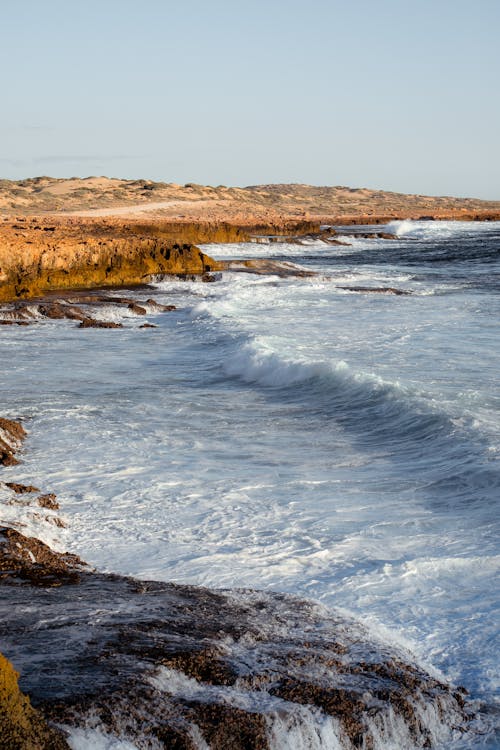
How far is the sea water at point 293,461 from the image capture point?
229 inches

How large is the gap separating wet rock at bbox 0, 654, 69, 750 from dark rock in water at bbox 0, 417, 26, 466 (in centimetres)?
521

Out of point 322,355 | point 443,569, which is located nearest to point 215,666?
point 443,569

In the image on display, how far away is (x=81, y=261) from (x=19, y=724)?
2487 centimetres

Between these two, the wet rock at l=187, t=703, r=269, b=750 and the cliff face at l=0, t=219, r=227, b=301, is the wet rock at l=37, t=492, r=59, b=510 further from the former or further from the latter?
the cliff face at l=0, t=219, r=227, b=301

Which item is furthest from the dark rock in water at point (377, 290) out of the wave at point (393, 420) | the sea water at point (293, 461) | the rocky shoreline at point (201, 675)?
the rocky shoreline at point (201, 675)

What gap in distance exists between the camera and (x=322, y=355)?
15.5 metres

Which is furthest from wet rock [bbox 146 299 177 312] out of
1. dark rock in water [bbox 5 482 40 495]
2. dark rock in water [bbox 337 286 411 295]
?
dark rock in water [bbox 5 482 40 495]

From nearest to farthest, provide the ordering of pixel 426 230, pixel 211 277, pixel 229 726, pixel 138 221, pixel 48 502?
pixel 229 726 → pixel 48 502 → pixel 211 277 → pixel 138 221 → pixel 426 230

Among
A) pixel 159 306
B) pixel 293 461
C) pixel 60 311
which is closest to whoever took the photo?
pixel 293 461

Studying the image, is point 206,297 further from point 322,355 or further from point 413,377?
point 413,377

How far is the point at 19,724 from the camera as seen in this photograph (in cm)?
334

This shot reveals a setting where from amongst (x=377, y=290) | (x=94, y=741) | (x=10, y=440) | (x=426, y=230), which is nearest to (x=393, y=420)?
(x=10, y=440)

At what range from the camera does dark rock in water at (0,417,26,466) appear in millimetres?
8514

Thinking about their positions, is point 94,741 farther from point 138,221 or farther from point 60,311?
point 138,221
